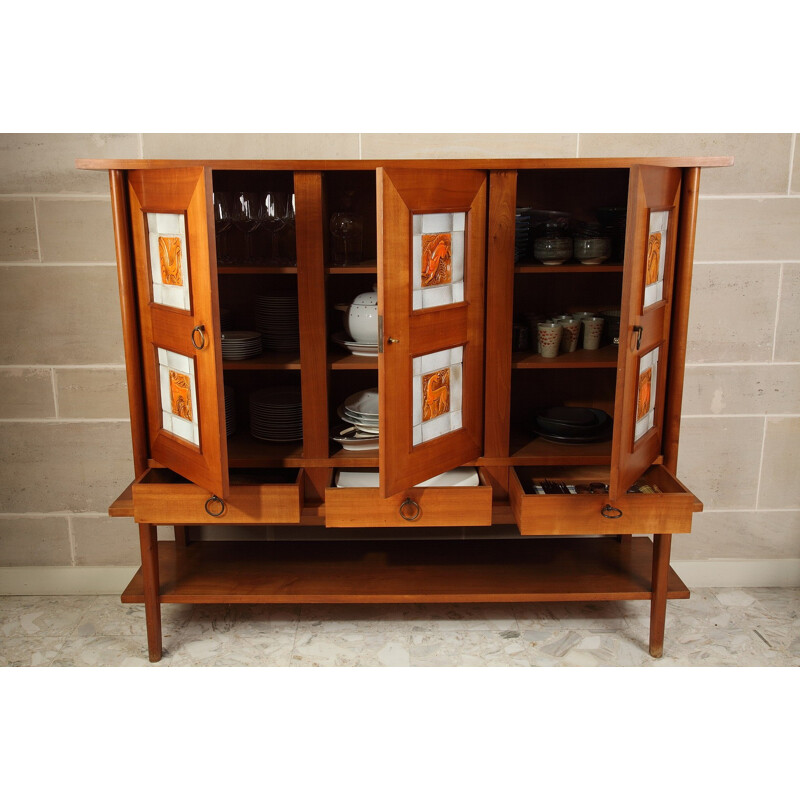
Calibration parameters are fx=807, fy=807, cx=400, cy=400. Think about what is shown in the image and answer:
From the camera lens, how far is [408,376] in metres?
2.14

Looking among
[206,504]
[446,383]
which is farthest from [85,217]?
[446,383]

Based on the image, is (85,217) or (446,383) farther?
(85,217)

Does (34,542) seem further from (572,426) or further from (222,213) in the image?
(572,426)

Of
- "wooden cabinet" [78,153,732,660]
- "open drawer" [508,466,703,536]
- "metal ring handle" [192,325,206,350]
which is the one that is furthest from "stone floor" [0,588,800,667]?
"metal ring handle" [192,325,206,350]

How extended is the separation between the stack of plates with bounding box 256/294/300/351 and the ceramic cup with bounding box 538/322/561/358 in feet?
2.51

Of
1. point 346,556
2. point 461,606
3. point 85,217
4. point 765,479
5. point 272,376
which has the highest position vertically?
point 85,217

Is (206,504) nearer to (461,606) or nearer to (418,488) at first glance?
(418,488)

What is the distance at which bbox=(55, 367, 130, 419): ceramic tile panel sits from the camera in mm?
2785

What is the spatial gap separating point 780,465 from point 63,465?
257 cm

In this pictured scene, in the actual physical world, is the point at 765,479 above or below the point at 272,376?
below

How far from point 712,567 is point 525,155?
1658 millimetres

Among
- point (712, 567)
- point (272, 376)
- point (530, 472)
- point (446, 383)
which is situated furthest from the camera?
point (712, 567)

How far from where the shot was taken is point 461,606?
9.37 feet

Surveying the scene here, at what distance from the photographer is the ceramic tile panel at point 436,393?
86.7 inches
